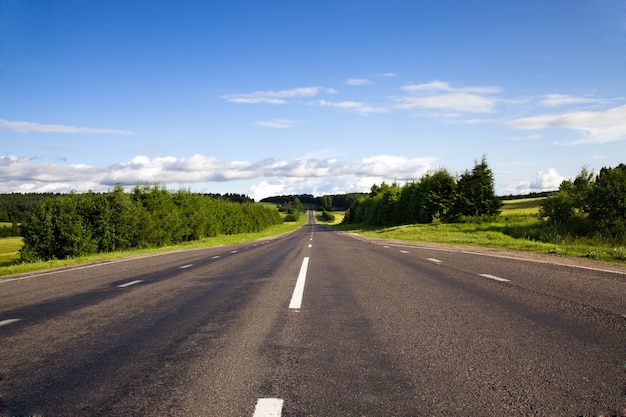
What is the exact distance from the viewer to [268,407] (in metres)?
3.03

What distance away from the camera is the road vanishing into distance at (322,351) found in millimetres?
3123

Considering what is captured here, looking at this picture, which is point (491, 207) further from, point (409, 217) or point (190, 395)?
point (190, 395)

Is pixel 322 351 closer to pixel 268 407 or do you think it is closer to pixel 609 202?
pixel 268 407

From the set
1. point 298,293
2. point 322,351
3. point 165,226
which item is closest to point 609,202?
point 298,293

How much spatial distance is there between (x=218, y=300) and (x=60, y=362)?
3442 millimetres

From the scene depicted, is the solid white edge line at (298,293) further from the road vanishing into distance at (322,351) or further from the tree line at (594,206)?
the tree line at (594,206)

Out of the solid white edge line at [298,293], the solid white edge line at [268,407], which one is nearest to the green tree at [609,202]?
the solid white edge line at [298,293]

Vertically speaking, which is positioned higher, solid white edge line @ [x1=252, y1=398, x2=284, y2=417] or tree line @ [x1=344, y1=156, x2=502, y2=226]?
tree line @ [x1=344, y1=156, x2=502, y2=226]

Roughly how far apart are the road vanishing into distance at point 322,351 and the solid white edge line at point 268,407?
2 centimetres

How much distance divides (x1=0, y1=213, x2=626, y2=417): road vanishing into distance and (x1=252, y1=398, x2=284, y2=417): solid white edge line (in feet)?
0.06

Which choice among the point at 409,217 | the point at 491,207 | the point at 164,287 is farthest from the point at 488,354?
the point at 409,217

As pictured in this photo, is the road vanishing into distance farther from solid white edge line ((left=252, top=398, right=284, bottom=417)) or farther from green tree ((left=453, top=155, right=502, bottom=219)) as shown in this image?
green tree ((left=453, top=155, right=502, bottom=219))

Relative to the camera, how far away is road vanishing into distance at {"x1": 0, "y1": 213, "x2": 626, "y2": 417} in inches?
123

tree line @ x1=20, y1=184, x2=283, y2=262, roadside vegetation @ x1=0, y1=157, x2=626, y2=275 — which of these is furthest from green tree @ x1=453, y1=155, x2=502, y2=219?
tree line @ x1=20, y1=184, x2=283, y2=262
